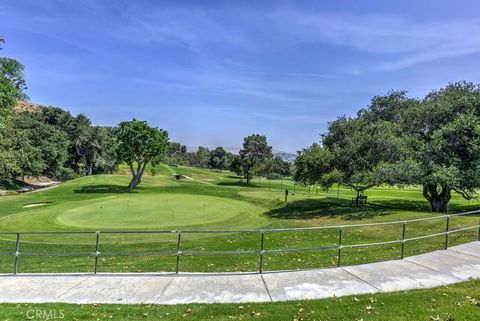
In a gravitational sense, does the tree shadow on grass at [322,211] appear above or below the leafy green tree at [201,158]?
below

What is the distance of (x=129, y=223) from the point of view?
67.2ft

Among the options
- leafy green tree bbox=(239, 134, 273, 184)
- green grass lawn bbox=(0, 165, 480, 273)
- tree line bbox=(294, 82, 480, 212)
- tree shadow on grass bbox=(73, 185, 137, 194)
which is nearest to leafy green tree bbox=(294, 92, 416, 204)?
tree line bbox=(294, 82, 480, 212)

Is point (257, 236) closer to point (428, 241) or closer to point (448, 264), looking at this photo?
point (428, 241)

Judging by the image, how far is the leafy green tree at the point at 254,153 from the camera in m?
69.7

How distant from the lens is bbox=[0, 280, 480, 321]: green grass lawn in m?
6.02

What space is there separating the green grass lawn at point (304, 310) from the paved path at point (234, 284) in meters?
0.44

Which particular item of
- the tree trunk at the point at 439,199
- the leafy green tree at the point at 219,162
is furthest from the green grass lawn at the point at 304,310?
the leafy green tree at the point at 219,162

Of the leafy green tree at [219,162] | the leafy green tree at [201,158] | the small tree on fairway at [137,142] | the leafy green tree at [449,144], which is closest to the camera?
the leafy green tree at [449,144]

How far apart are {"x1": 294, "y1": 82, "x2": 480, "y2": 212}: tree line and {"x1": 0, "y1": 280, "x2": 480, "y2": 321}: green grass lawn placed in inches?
703

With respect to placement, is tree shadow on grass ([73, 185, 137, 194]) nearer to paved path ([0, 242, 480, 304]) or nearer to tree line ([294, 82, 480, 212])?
tree line ([294, 82, 480, 212])

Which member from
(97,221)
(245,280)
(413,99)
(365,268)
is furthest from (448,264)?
(413,99)

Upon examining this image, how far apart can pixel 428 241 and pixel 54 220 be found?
70.0 feet

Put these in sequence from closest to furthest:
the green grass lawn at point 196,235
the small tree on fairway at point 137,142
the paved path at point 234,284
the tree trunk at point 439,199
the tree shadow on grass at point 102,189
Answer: the paved path at point 234,284 < the green grass lawn at point 196,235 < the tree trunk at point 439,199 < the tree shadow on grass at point 102,189 < the small tree on fairway at point 137,142

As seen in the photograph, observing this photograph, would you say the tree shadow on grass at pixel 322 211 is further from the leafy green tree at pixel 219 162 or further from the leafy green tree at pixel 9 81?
the leafy green tree at pixel 219 162
